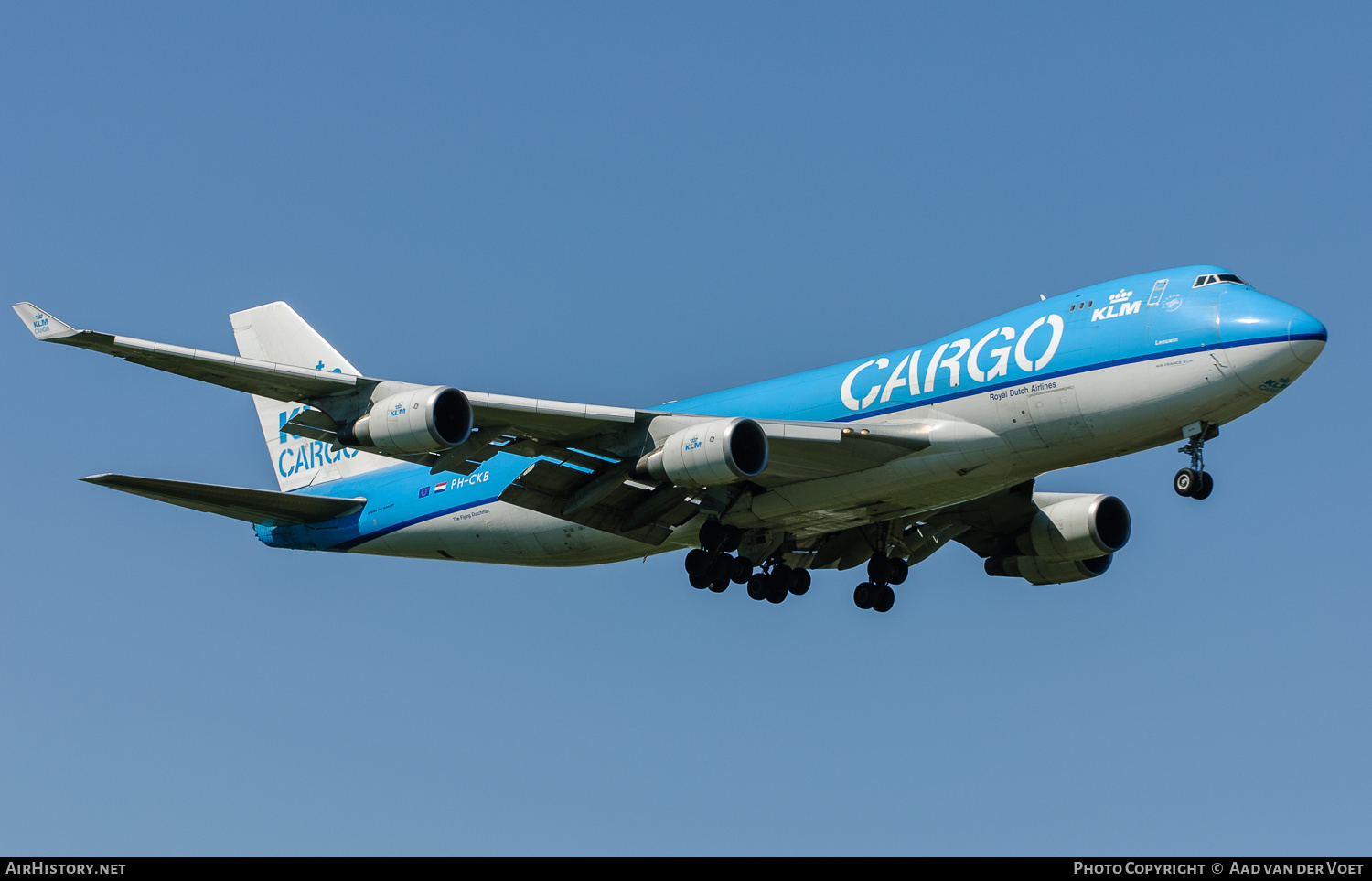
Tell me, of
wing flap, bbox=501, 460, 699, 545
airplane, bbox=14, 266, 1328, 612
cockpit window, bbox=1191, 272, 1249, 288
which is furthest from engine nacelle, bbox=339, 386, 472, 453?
cockpit window, bbox=1191, 272, 1249, 288

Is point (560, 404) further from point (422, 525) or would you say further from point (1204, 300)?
point (1204, 300)

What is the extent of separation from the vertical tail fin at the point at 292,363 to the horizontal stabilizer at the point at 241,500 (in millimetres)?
1891

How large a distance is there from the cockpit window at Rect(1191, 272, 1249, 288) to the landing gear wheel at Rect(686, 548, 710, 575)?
38.5 feet

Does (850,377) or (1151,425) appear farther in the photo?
(850,377)

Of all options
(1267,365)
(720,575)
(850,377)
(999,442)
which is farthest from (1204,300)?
(720,575)

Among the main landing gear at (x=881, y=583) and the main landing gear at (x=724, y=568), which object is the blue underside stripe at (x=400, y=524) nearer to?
the main landing gear at (x=724, y=568)

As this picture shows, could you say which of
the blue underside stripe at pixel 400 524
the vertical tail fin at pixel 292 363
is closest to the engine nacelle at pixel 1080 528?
the blue underside stripe at pixel 400 524

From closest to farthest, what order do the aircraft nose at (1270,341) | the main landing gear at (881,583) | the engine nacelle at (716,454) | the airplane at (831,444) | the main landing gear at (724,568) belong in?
the aircraft nose at (1270,341), the airplane at (831,444), the engine nacelle at (716,454), the main landing gear at (724,568), the main landing gear at (881,583)

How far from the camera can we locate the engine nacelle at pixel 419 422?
2745 centimetres

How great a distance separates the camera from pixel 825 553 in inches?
1414

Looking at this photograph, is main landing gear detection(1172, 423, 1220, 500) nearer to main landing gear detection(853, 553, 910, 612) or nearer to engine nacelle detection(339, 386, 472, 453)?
main landing gear detection(853, 553, 910, 612)

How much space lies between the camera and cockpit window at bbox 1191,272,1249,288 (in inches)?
1088

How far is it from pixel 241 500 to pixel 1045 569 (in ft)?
63.2

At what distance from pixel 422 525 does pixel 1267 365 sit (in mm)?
19641
